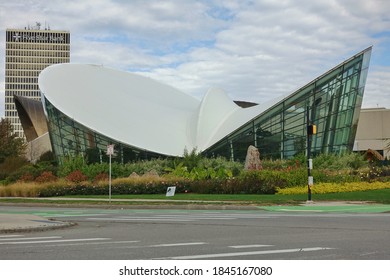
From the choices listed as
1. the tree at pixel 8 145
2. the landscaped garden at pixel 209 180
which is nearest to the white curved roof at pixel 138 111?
the landscaped garden at pixel 209 180

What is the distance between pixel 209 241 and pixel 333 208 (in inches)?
517

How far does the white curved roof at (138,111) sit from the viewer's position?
170 ft

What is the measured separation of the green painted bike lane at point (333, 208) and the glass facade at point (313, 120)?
24414mm

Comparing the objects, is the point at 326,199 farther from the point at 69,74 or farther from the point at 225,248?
the point at 69,74

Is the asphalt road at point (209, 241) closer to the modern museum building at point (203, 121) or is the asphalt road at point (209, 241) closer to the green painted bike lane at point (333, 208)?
the green painted bike lane at point (333, 208)

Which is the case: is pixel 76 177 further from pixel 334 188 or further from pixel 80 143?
pixel 334 188

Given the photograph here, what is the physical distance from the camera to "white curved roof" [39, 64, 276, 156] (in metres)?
51.9

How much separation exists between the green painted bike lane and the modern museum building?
24172 millimetres

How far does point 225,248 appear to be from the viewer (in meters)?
11.1

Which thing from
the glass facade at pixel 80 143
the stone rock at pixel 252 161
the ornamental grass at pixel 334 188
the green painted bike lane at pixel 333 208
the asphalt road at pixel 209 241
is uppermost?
the glass facade at pixel 80 143

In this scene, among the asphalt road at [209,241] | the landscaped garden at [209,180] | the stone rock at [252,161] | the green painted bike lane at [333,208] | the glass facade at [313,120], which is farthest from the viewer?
the glass facade at [313,120]

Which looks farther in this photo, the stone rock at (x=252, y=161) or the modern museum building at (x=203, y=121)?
the modern museum building at (x=203, y=121)

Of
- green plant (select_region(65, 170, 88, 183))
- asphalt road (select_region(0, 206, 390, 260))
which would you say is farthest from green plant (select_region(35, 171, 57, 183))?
asphalt road (select_region(0, 206, 390, 260))
